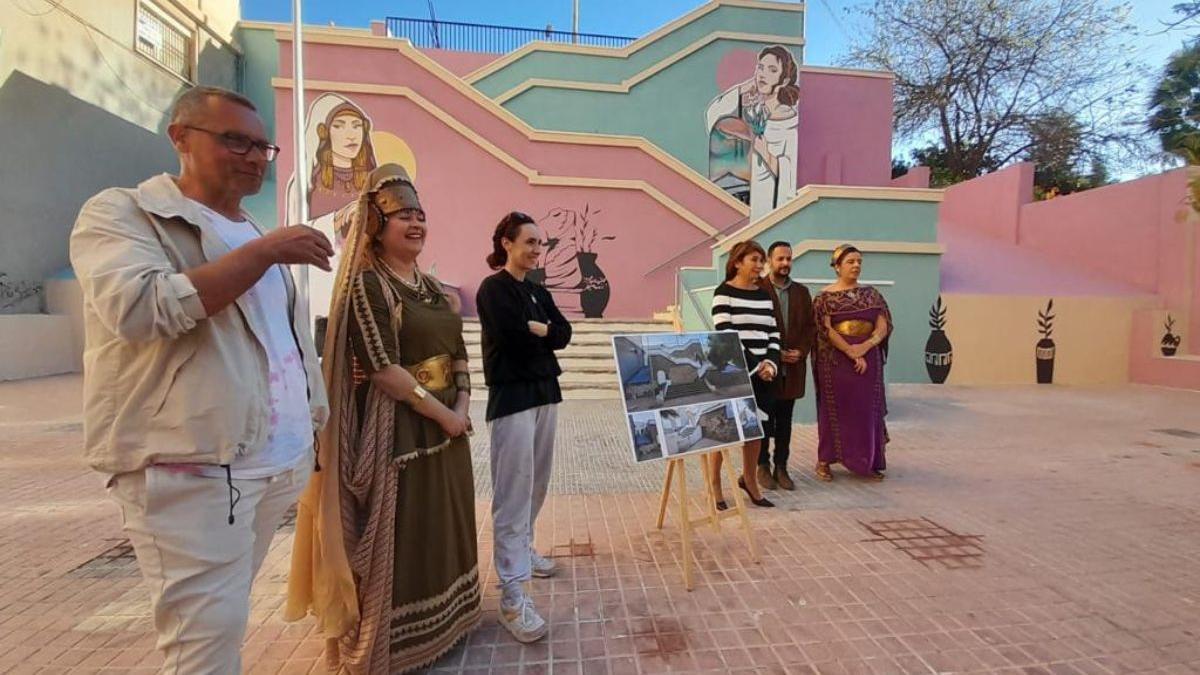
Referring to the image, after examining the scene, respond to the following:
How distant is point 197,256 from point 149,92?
17686 millimetres

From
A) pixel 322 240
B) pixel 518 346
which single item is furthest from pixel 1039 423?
pixel 322 240

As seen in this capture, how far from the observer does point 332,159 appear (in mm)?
11305

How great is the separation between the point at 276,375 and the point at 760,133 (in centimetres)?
1609

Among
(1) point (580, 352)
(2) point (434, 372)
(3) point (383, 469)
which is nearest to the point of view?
(3) point (383, 469)

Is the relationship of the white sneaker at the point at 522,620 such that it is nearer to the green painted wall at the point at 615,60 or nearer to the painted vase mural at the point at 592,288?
the painted vase mural at the point at 592,288

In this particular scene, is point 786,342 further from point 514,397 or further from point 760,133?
point 760,133

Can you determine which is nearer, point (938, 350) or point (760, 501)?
point (760, 501)

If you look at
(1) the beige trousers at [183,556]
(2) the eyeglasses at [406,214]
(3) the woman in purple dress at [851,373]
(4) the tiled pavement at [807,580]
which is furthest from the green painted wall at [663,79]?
(1) the beige trousers at [183,556]

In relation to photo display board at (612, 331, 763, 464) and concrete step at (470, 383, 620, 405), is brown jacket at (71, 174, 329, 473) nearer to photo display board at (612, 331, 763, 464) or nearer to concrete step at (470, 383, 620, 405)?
photo display board at (612, 331, 763, 464)

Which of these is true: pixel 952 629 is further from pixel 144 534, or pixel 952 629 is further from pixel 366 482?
pixel 144 534

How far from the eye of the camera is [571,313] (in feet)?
39.8

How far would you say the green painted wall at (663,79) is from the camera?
15.6 m

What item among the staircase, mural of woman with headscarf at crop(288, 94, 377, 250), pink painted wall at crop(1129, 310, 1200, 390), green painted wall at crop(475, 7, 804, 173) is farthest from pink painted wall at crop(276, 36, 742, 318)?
pink painted wall at crop(1129, 310, 1200, 390)

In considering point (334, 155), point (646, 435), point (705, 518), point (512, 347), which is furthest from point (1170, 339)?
point (334, 155)
